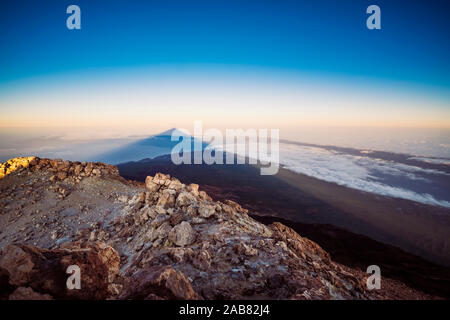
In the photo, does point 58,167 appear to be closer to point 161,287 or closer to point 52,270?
point 52,270

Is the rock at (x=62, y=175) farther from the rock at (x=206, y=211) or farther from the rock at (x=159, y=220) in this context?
the rock at (x=206, y=211)

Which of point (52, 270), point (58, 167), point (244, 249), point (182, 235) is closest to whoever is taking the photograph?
point (52, 270)

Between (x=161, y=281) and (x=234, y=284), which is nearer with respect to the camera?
(x=161, y=281)

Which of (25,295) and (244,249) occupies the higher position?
→ (25,295)

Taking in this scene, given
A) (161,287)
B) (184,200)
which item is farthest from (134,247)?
(161,287)

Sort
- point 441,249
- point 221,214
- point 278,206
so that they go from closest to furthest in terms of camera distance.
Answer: point 221,214 < point 441,249 < point 278,206

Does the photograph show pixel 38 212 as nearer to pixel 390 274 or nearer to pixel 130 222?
pixel 130 222
